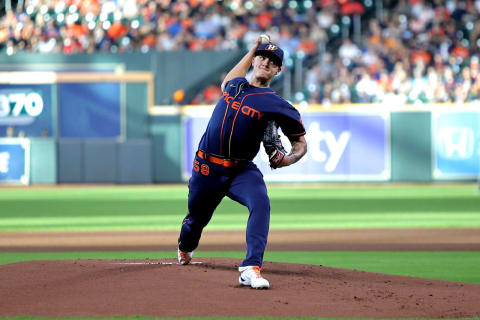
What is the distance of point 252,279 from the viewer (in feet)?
20.0

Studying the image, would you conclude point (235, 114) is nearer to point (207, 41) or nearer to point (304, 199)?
point (304, 199)

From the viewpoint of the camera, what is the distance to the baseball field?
5574 millimetres

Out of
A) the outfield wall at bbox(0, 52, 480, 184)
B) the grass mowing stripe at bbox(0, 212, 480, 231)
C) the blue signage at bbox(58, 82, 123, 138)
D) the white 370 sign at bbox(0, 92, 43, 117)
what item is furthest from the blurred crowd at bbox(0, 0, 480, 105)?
the grass mowing stripe at bbox(0, 212, 480, 231)

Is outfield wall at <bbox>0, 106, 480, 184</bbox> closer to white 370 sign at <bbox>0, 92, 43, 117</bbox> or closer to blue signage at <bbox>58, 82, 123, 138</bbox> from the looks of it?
blue signage at <bbox>58, 82, 123, 138</bbox>

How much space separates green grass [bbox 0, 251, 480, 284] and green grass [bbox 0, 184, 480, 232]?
10.9 feet

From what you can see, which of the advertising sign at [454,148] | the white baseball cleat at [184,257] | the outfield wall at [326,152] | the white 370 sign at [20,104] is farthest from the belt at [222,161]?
the white 370 sign at [20,104]

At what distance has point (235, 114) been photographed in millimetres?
6355

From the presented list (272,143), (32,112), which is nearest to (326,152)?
(32,112)

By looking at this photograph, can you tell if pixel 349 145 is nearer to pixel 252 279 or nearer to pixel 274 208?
pixel 274 208

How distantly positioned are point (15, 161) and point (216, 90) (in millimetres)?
5973

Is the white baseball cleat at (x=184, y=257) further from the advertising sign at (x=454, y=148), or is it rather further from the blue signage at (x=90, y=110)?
the blue signage at (x=90, y=110)

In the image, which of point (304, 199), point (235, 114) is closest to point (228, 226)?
point (304, 199)

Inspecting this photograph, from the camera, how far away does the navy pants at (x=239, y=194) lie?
6.31 m

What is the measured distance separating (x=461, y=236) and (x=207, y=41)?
14981 mm
